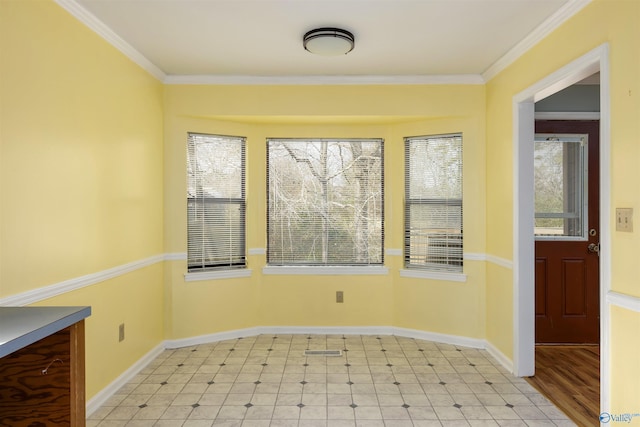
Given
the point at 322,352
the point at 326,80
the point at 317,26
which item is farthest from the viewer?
the point at 326,80

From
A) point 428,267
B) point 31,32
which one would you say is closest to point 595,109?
point 428,267

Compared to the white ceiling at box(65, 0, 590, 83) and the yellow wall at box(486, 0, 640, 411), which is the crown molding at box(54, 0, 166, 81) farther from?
the yellow wall at box(486, 0, 640, 411)

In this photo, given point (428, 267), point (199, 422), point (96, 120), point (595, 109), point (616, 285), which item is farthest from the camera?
point (428, 267)

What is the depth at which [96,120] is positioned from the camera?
284 centimetres

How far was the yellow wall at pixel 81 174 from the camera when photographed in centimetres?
212

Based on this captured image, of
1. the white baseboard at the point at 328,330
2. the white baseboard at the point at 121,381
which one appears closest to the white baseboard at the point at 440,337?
the white baseboard at the point at 328,330

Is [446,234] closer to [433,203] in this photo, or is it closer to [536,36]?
[433,203]

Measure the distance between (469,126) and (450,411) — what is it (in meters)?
2.63

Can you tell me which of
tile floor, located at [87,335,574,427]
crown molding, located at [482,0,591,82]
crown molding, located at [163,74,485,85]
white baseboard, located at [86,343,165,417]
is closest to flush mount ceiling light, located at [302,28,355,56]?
crown molding, located at [163,74,485,85]

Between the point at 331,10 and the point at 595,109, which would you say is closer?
the point at 331,10

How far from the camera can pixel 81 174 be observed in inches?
105

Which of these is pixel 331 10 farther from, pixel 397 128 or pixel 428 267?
pixel 428 267

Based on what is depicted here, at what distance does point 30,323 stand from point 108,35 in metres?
2.28

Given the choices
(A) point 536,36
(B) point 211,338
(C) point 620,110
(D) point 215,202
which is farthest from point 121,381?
(A) point 536,36
